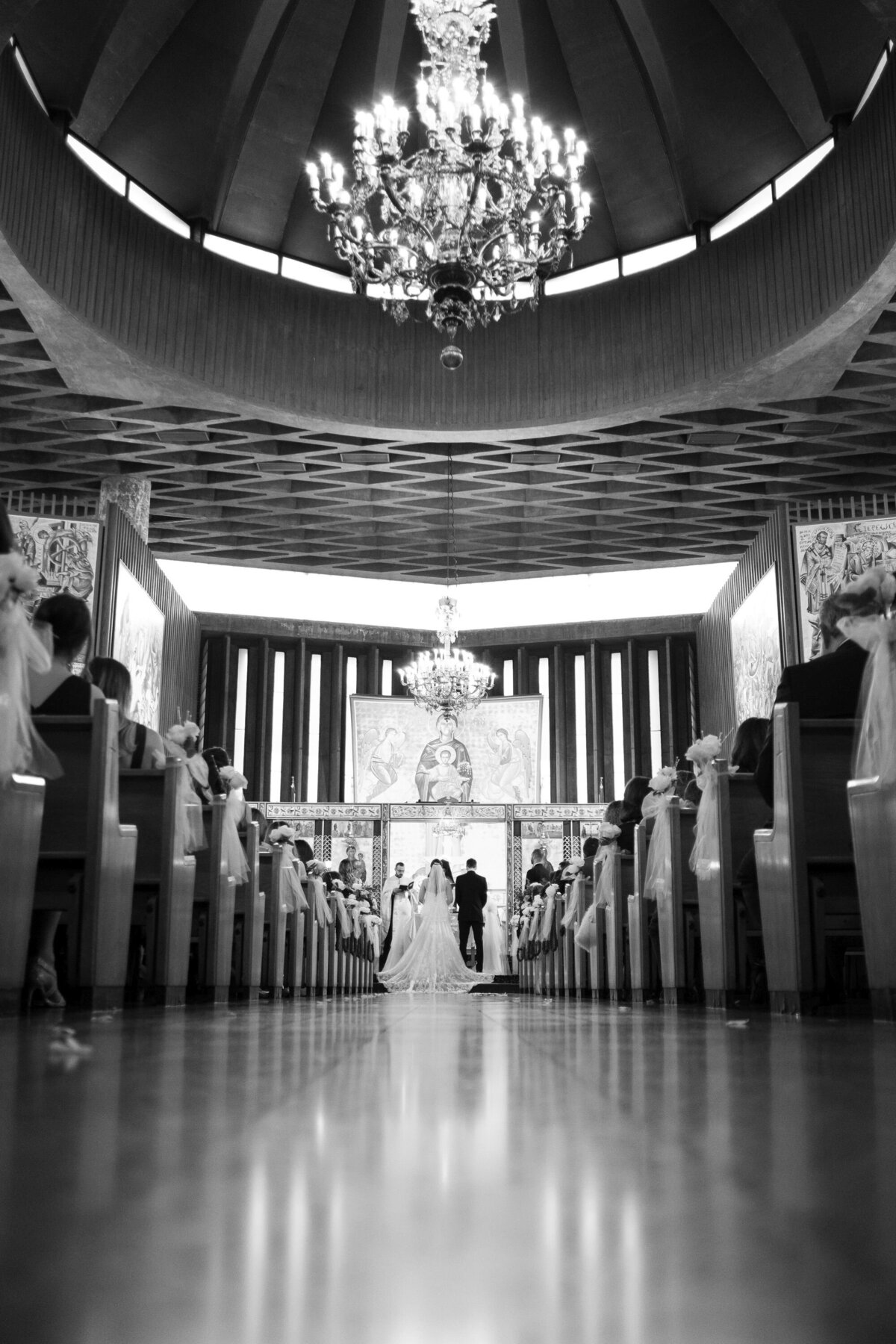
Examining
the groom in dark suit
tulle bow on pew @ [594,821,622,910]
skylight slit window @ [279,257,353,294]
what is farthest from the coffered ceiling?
tulle bow on pew @ [594,821,622,910]

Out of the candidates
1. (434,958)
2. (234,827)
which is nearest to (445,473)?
(434,958)

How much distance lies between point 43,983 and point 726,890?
302cm

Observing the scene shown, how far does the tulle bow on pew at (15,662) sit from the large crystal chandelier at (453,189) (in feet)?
22.0

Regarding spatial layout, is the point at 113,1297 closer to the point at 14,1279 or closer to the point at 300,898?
the point at 14,1279

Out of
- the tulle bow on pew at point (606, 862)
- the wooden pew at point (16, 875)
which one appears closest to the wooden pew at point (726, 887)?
the tulle bow on pew at point (606, 862)

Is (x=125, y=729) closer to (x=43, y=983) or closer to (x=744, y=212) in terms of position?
(x=43, y=983)

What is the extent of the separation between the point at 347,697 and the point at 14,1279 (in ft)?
72.5

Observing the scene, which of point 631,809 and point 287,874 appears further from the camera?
point 631,809

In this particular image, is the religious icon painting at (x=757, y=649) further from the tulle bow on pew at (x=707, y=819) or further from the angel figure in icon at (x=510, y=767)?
the tulle bow on pew at (x=707, y=819)

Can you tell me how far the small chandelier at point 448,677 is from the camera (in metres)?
16.8

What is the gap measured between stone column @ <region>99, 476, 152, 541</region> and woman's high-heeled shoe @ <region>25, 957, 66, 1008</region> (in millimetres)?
13391

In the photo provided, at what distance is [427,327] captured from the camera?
15211 mm

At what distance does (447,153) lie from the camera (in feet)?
32.6

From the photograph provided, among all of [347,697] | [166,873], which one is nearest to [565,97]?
[347,697]
